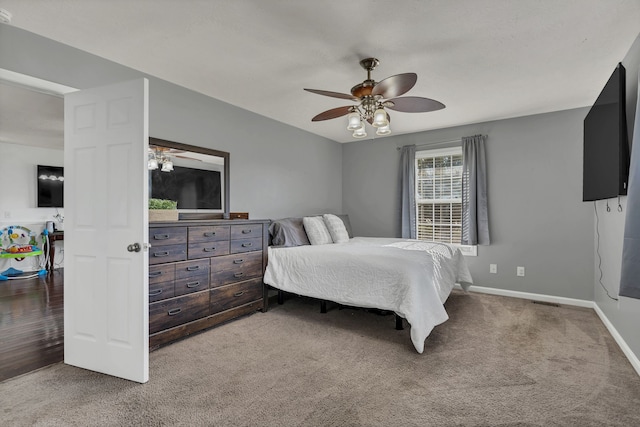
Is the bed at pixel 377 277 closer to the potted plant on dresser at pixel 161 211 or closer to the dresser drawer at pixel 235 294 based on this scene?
the dresser drawer at pixel 235 294

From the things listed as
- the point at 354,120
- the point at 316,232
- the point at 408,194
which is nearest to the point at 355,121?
the point at 354,120

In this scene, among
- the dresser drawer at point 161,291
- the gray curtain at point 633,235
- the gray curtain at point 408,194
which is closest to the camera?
the gray curtain at point 633,235

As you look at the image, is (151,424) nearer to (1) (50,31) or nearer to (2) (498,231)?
(1) (50,31)

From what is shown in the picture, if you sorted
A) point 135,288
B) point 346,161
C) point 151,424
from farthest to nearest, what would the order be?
point 346,161 → point 135,288 → point 151,424

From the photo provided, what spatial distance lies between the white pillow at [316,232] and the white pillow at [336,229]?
0.07 meters

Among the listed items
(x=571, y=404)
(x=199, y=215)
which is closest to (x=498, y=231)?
(x=571, y=404)

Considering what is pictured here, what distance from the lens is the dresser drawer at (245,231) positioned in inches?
125

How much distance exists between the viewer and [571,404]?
1.79m

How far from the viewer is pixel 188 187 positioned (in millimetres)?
3309

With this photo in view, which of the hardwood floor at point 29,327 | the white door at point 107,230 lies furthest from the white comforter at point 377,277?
the hardwood floor at point 29,327

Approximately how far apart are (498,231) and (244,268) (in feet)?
11.0

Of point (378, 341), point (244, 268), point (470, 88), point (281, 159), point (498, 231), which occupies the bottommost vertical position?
point (378, 341)

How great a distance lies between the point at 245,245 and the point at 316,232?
3.35ft

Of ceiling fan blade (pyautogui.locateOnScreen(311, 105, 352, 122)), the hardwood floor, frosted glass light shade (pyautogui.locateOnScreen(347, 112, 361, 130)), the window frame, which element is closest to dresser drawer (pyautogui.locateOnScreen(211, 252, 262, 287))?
the hardwood floor
